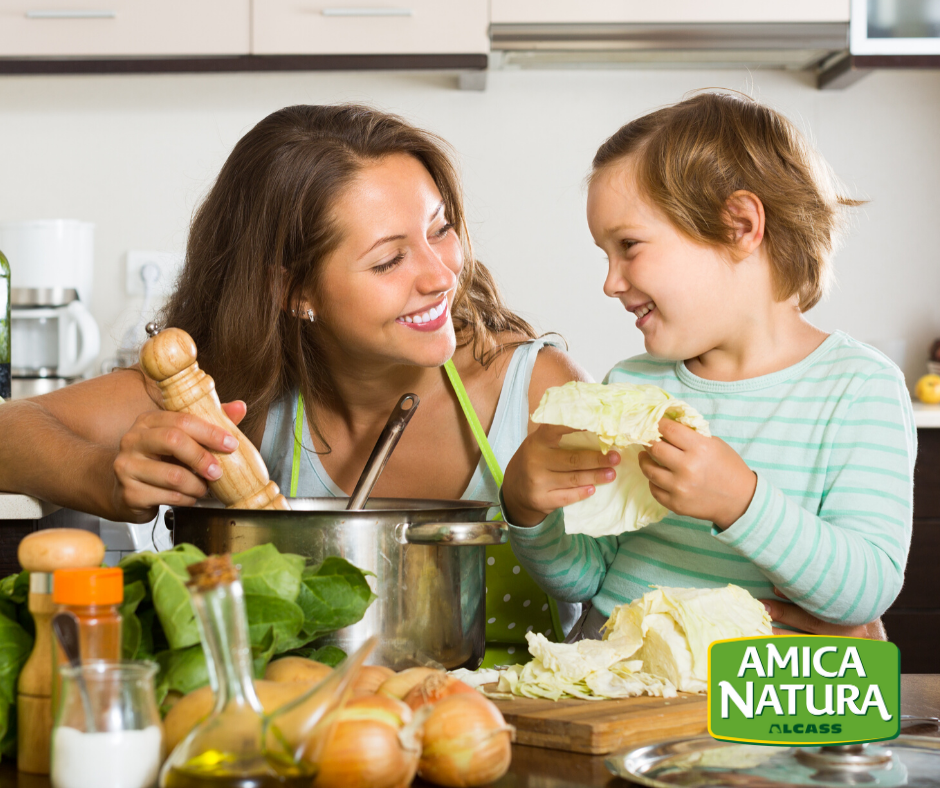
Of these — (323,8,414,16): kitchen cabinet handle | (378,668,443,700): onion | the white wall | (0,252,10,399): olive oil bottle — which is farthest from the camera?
the white wall

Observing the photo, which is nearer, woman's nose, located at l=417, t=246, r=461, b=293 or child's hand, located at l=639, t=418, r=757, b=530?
child's hand, located at l=639, t=418, r=757, b=530

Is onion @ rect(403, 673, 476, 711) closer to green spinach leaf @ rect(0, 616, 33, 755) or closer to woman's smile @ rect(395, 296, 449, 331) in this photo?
green spinach leaf @ rect(0, 616, 33, 755)

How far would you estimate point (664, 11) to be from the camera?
228 cm

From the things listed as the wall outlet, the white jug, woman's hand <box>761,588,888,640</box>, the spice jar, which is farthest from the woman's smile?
the wall outlet

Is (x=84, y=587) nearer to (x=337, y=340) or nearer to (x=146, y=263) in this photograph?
(x=337, y=340)

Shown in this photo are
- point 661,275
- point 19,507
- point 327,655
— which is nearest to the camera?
point 327,655

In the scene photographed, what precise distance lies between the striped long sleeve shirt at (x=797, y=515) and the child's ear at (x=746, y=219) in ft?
0.45

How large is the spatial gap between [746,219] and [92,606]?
80cm

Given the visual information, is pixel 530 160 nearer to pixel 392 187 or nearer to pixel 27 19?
pixel 27 19

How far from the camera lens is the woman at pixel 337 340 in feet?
3.78

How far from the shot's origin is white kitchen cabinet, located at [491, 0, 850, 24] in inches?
88.9

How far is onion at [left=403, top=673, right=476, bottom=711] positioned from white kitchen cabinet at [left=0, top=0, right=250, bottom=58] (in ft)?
6.83

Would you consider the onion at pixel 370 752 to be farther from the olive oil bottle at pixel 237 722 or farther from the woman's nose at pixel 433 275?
the woman's nose at pixel 433 275

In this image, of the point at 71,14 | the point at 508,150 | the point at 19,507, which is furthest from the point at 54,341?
the point at 19,507
